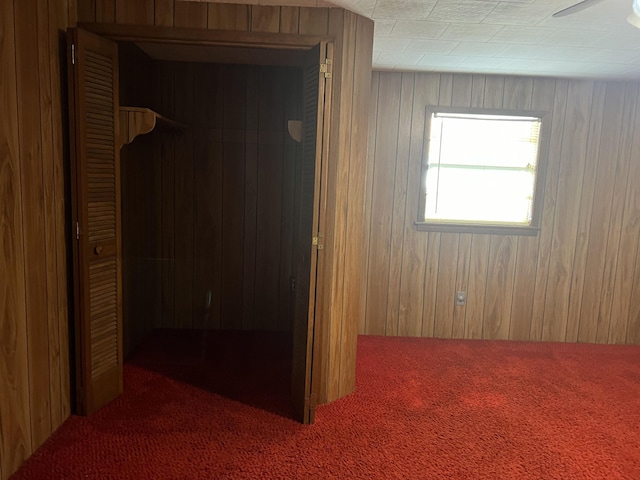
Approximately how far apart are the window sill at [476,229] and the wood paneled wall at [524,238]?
0.05m

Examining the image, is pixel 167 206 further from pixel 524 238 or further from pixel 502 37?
pixel 524 238

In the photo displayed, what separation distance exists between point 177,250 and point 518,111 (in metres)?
2.94

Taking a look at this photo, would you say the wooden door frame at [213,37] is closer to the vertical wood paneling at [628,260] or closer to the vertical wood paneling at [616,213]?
the vertical wood paneling at [616,213]

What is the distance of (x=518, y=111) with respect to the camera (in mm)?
3818

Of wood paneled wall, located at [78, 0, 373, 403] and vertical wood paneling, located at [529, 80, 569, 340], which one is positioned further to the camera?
vertical wood paneling, located at [529, 80, 569, 340]

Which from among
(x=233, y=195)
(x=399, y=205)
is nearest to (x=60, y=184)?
(x=233, y=195)

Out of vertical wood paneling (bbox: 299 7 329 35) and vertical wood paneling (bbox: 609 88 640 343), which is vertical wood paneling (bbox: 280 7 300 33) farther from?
vertical wood paneling (bbox: 609 88 640 343)

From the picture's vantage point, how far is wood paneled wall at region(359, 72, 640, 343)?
3.82m

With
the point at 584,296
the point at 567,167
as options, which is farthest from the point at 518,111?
the point at 584,296

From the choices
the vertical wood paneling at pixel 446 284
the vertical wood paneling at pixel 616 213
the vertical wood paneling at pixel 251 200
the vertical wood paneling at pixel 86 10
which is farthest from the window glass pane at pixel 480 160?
the vertical wood paneling at pixel 86 10

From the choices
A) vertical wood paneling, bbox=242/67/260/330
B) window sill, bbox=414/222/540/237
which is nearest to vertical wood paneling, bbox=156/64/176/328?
vertical wood paneling, bbox=242/67/260/330

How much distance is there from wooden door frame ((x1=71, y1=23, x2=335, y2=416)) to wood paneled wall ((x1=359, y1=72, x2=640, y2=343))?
141 centimetres

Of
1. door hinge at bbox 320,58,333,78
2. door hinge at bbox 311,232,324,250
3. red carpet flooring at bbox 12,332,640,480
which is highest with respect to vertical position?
door hinge at bbox 320,58,333,78

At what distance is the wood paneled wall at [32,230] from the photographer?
2006 mm
